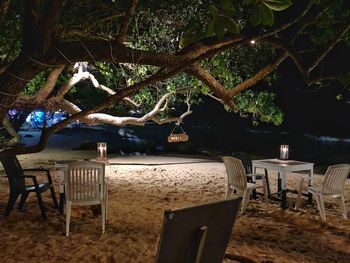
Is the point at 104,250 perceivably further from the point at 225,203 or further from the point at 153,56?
the point at 225,203

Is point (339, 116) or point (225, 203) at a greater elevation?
point (339, 116)

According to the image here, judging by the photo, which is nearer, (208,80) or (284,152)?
(208,80)

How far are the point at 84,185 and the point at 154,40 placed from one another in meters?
3.01

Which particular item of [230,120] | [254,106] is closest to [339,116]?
[230,120]

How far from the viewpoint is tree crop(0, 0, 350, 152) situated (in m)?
3.01

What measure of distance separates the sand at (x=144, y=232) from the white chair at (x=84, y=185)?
0.36 meters

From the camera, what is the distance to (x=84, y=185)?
4965 millimetres

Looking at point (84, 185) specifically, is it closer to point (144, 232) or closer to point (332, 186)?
point (144, 232)

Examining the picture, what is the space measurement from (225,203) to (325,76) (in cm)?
216

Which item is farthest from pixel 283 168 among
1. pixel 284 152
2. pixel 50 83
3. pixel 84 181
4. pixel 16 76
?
pixel 16 76

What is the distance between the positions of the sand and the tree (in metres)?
1.20

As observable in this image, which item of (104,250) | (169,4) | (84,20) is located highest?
(169,4)

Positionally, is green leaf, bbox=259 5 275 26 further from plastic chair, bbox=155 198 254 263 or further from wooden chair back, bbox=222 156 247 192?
wooden chair back, bbox=222 156 247 192

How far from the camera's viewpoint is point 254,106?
7.86 metres
